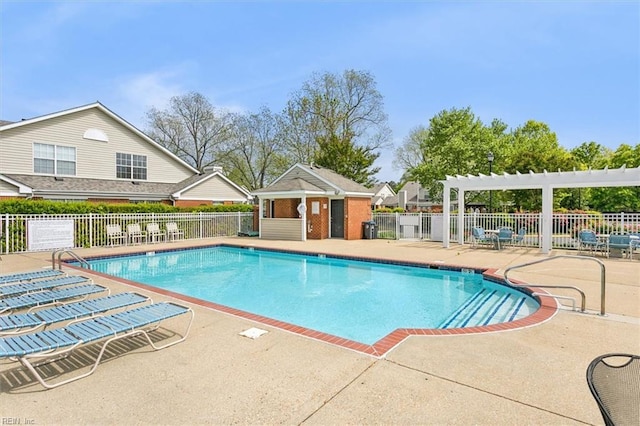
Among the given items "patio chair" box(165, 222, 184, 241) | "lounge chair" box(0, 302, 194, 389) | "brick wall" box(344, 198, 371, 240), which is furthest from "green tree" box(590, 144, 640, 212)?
"lounge chair" box(0, 302, 194, 389)

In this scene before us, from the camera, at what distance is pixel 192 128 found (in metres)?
40.4

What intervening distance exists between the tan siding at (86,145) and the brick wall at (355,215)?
14.3 meters

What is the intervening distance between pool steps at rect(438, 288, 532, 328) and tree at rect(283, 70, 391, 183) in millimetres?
25189

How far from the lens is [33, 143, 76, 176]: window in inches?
766

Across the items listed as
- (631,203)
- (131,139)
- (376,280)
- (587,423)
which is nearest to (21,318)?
(587,423)

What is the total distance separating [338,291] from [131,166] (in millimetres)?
20142

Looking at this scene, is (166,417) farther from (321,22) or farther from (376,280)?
(321,22)

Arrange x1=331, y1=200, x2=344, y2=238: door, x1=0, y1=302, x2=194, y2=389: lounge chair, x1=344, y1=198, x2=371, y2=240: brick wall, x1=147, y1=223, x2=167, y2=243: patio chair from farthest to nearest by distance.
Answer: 1. x1=331, y1=200, x2=344, y2=238: door
2. x1=344, y1=198, x2=371, y2=240: brick wall
3. x1=147, y1=223, x2=167, y2=243: patio chair
4. x1=0, y1=302, x2=194, y2=389: lounge chair

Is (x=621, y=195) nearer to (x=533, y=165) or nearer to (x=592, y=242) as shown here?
(x=533, y=165)

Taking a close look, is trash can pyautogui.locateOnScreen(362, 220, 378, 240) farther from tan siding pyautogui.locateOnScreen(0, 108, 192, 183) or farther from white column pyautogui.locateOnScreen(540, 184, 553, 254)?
tan siding pyautogui.locateOnScreen(0, 108, 192, 183)

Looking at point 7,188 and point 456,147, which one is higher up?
point 456,147

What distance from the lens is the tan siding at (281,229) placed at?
19438 mm

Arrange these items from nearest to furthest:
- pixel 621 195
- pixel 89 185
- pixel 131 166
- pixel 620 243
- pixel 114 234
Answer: pixel 620 243 < pixel 114 234 < pixel 89 185 < pixel 131 166 < pixel 621 195

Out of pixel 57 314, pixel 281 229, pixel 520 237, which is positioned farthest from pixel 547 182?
pixel 57 314
